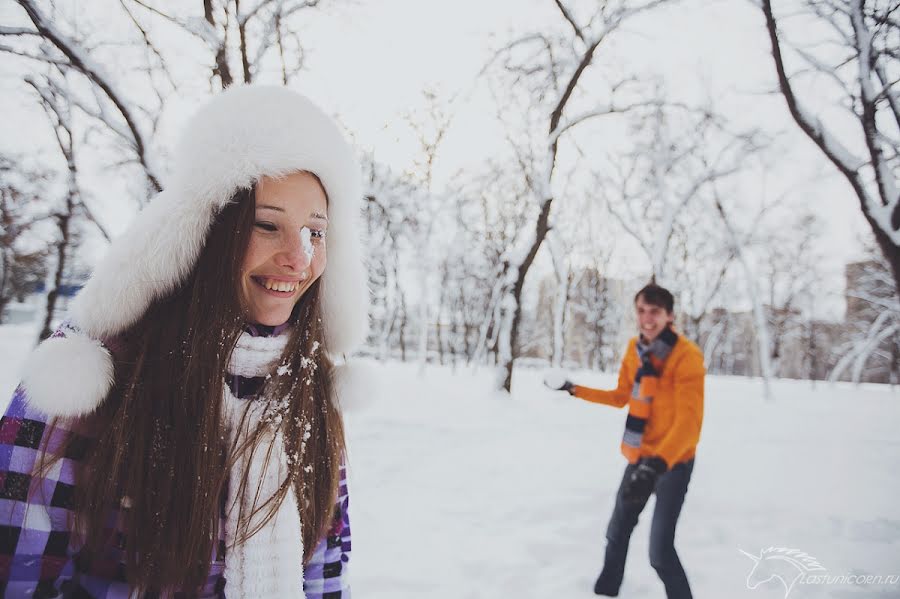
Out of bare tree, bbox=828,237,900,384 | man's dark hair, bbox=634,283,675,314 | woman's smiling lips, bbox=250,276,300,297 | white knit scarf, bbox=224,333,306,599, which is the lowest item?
white knit scarf, bbox=224,333,306,599

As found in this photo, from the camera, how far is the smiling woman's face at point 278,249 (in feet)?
3.60

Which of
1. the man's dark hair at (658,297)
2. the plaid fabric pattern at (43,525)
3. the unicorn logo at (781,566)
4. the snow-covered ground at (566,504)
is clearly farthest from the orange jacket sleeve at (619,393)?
the plaid fabric pattern at (43,525)

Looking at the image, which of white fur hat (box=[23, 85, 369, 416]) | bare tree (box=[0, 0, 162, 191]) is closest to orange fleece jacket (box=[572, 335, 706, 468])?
white fur hat (box=[23, 85, 369, 416])

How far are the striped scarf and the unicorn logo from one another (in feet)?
5.23

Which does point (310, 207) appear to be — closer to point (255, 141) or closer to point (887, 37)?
point (255, 141)

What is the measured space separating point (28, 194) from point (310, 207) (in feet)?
47.9

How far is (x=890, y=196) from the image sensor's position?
17.8ft

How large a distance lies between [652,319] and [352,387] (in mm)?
2207

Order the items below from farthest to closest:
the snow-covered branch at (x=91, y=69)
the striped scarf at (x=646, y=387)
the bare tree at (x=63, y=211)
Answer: the bare tree at (x=63, y=211) < the snow-covered branch at (x=91, y=69) < the striped scarf at (x=646, y=387)

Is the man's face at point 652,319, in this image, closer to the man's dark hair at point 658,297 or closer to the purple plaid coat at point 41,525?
the man's dark hair at point 658,297

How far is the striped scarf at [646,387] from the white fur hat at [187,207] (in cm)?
227

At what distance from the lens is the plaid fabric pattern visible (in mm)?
812

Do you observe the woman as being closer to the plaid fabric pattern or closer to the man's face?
the plaid fabric pattern

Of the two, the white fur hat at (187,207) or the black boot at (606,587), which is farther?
the black boot at (606,587)
